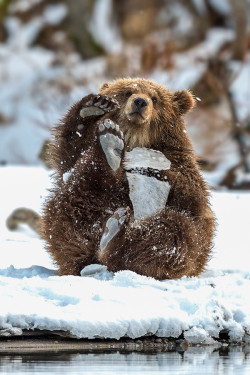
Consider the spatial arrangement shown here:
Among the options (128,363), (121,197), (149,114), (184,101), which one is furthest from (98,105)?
(128,363)

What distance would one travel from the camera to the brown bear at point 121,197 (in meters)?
5.37

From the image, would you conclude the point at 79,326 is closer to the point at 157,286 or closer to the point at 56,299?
the point at 56,299

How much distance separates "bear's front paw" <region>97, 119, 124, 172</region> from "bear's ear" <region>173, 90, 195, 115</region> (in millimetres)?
947

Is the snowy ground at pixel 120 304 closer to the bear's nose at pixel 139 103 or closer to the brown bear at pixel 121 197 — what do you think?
the brown bear at pixel 121 197

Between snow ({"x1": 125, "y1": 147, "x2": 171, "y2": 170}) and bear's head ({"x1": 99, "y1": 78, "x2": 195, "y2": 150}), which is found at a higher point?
bear's head ({"x1": 99, "y1": 78, "x2": 195, "y2": 150})

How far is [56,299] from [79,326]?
34 centimetres

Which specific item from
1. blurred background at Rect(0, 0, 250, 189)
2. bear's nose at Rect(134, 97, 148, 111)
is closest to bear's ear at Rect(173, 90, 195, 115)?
bear's nose at Rect(134, 97, 148, 111)

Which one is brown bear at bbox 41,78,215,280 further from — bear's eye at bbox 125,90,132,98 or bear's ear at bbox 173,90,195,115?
bear's ear at bbox 173,90,195,115

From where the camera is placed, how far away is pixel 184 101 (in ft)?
20.3

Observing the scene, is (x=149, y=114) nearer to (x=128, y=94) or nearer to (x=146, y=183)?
(x=128, y=94)

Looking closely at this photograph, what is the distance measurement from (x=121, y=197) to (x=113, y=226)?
1.22 feet

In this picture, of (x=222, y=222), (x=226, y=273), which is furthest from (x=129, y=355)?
(x=222, y=222)

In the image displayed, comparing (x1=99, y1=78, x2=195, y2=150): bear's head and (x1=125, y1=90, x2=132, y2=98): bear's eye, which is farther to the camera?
A: (x1=125, y1=90, x2=132, y2=98): bear's eye

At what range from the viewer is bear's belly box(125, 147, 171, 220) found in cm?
564
